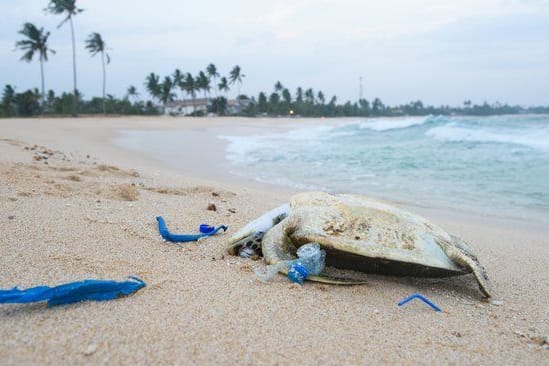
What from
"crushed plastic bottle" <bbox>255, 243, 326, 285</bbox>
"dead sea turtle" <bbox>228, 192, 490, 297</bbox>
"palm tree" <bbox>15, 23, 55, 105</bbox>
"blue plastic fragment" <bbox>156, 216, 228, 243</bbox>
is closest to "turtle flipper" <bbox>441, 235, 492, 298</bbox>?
"dead sea turtle" <bbox>228, 192, 490, 297</bbox>

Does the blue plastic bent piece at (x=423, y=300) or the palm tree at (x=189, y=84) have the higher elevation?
the palm tree at (x=189, y=84)

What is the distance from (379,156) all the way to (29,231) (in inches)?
444

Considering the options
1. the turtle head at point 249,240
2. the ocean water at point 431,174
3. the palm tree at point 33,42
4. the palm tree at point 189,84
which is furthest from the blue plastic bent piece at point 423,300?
the palm tree at point 189,84

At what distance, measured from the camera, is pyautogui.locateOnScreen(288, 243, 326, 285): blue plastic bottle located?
2.67m

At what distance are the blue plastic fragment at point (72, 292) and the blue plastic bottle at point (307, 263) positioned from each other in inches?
38.8

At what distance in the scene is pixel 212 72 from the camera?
72312 mm

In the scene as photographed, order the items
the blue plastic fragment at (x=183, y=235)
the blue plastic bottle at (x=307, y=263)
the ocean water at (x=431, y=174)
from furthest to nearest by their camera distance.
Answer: the ocean water at (x=431, y=174), the blue plastic fragment at (x=183, y=235), the blue plastic bottle at (x=307, y=263)

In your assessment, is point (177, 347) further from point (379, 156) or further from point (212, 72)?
point (212, 72)

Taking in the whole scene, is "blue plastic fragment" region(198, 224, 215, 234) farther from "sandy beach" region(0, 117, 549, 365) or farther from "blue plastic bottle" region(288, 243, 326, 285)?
"blue plastic bottle" region(288, 243, 326, 285)

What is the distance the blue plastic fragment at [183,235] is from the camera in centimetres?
332

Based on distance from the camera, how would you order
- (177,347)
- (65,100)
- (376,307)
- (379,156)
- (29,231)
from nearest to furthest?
(177,347) → (376,307) → (29,231) → (379,156) → (65,100)

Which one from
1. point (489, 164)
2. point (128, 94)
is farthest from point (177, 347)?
point (128, 94)

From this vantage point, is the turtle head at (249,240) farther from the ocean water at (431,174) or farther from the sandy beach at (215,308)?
the ocean water at (431,174)

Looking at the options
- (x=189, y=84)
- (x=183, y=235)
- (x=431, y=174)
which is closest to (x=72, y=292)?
(x=183, y=235)
